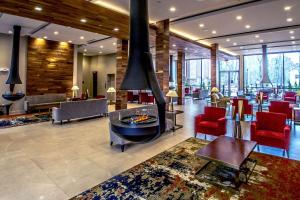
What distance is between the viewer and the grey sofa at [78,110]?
727cm

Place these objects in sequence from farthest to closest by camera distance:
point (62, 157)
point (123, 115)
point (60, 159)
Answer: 1. point (123, 115)
2. point (62, 157)
3. point (60, 159)

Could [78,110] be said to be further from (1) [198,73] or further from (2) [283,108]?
(1) [198,73]

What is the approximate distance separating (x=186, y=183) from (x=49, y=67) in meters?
10.3

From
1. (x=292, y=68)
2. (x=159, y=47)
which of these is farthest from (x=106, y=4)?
(x=292, y=68)

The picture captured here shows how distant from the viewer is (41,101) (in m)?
10.1

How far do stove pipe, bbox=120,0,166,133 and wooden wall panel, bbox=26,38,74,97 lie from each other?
9512 millimetres

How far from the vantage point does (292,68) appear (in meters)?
14.8

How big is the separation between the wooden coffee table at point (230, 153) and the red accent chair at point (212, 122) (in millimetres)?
1219

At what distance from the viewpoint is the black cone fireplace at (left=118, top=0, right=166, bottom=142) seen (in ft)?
8.11

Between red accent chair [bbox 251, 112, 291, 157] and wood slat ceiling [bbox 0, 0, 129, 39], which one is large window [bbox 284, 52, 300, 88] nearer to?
red accent chair [bbox 251, 112, 291, 157]

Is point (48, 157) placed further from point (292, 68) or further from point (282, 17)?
point (292, 68)

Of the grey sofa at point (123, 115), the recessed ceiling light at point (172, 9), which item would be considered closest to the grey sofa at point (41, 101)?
the grey sofa at point (123, 115)

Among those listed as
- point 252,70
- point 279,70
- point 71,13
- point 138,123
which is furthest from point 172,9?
point 252,70

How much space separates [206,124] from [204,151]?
2.10m
